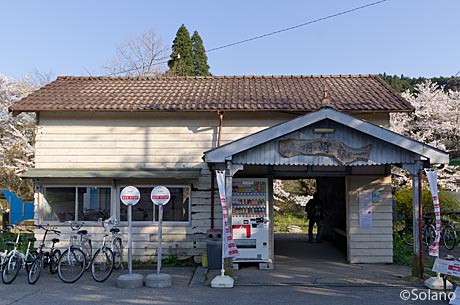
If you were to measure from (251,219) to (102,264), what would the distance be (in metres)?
3.60

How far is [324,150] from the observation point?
917 centimetres

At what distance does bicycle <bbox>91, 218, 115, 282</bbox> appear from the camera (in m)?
9.51

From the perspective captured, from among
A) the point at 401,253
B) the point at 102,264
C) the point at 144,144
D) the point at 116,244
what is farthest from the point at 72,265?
the point at 401,253

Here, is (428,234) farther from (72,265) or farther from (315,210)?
(72,265)

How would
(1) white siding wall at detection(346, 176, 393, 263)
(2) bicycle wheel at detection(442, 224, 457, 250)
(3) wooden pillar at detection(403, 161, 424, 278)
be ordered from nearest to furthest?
(3) wooden pillar at detection(403, 161, 424, 278), (1) white siding wall at detection(346, 176, 393, 263), (2) bicycle wheel at detection(442, 224, 457, 250)

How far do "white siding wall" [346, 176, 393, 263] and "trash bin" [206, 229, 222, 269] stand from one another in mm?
3406

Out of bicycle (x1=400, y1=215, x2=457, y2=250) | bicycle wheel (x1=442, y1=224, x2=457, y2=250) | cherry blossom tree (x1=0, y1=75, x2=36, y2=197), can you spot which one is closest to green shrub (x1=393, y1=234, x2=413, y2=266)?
bicycle (x1=400, y1=215, x2=457, y2=250)

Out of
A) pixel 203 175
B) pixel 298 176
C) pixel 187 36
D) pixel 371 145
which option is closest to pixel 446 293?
pixel 371 145

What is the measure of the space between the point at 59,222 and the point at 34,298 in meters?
3.83

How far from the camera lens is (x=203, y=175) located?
11562 mm

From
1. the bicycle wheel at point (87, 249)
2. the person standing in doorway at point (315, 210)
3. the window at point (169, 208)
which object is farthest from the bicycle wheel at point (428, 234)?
the bicycle wheel at point (87, 249)

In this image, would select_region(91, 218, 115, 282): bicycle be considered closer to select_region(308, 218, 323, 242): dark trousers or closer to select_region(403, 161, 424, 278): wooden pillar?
select_region(403, 161, 424, 278): wooden pillar

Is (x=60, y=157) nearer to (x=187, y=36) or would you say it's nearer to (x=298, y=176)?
(x=298, y=176)

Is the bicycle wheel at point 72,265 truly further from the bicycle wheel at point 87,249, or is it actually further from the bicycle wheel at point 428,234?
the bicycle wheel at point 428,234
